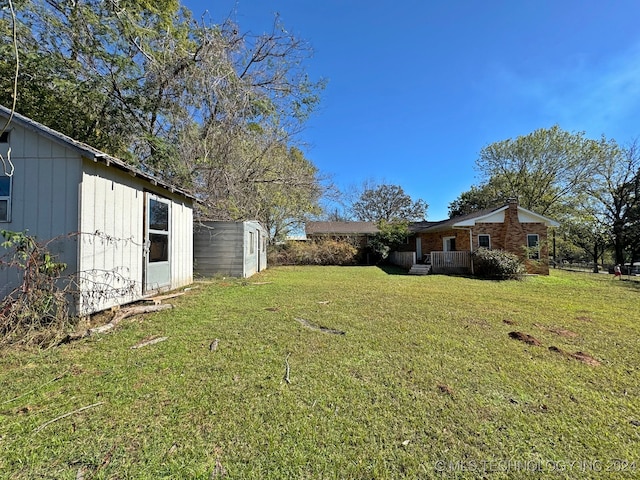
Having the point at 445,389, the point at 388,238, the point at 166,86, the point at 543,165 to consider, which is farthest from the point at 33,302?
the point at 543,165

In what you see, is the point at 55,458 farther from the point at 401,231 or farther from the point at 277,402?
the point at 401,231

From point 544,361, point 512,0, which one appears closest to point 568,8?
point 512,0

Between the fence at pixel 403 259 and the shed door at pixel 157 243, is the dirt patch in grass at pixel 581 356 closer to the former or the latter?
the shed door at pixel 157 243

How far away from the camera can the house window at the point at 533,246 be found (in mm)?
14341

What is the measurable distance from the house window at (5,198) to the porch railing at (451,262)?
14.9 meters

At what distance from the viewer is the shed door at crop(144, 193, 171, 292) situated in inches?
249

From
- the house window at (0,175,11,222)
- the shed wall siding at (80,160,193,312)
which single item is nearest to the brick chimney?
the shed wall siding at (80,160,193,312)

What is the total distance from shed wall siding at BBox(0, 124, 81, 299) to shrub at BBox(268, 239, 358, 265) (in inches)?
568

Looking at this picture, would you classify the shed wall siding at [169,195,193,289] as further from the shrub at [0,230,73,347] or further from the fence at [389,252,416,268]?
the fence at [389,252,416,268]

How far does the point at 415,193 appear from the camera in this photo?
34.2 metres

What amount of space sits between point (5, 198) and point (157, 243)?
2.70 m

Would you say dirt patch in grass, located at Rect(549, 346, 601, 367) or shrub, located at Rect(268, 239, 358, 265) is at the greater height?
shrub, located at Rect(268, 239, 358, 265)

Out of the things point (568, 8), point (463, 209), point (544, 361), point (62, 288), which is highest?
point (568, 8)

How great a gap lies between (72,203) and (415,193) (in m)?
33.9
